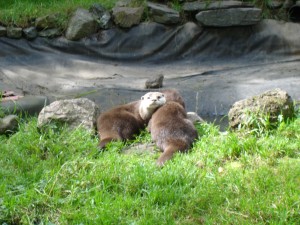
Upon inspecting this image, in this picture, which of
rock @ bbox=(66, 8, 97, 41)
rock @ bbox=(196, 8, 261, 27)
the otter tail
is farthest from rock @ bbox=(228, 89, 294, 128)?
rock @ bbox=(66, 8, 97, 41)

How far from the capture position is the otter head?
6.64 metres

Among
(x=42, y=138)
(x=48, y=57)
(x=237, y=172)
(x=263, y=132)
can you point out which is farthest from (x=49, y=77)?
(x=237, y=172)

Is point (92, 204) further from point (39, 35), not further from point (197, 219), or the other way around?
point (39, 35)

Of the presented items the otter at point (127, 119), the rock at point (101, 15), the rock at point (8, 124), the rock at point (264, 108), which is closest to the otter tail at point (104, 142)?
the otter at point (127, 119)

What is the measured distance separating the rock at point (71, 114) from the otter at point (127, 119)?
117 mm

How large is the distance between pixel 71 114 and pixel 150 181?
1.85 meters

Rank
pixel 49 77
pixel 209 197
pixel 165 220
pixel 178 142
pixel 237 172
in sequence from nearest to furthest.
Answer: pixel 165 220, pixel 209 197, pixel 237 172, pixel 178 142, pixel 49 77

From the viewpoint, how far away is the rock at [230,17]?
11.2 meters

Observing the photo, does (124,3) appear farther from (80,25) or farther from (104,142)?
(104,142)

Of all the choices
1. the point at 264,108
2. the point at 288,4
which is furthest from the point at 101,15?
the point at 264,108

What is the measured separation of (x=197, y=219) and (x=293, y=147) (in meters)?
1.61

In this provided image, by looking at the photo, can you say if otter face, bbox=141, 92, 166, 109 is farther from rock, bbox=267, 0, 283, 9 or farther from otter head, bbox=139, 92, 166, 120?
rock, bbox=267, 0, 283, 9

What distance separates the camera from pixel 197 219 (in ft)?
14.2

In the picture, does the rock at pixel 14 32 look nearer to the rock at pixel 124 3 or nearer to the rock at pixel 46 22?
the rock at pixel 46 22
